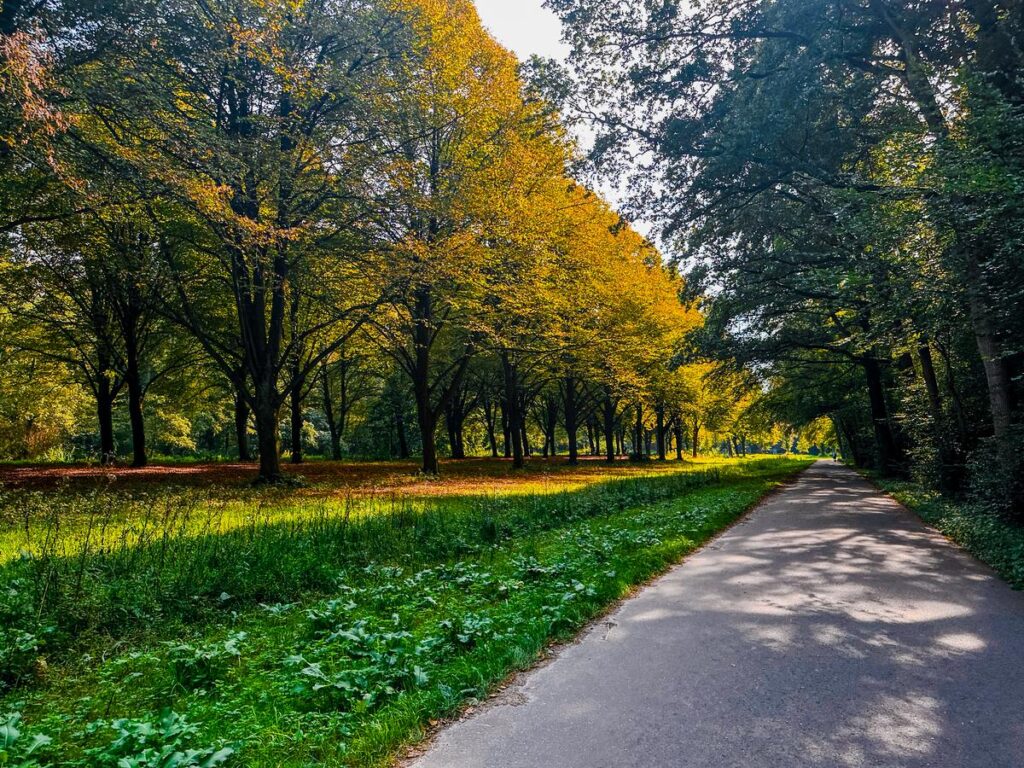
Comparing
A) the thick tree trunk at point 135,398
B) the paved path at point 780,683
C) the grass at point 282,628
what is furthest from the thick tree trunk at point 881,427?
the thick tree trunk at point 135,398

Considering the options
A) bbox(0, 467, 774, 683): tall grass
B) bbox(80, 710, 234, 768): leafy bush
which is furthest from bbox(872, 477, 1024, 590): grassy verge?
bbox(80, 710, 234, 768): leafy bush

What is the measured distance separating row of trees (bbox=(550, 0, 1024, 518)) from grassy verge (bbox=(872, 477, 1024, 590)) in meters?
0.45

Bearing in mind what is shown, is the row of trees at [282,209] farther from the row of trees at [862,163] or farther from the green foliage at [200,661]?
the green foliage at [200,661]

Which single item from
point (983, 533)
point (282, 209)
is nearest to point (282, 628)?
point (983, 533)

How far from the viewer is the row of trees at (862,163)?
7340 millimetres

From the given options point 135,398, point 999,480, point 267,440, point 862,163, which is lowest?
point 999,480

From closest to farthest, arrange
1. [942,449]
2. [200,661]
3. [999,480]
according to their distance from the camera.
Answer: [200,661] → [999,480] → [942,449]

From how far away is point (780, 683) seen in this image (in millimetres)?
3715

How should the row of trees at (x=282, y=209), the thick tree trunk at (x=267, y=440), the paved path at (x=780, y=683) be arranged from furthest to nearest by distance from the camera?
1. the thick tree trunk at (x=267, y=440)
2. the row of trees at (x=282, y=209)
3. the paved path at (x=780, y=683)

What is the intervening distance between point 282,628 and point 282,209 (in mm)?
11316

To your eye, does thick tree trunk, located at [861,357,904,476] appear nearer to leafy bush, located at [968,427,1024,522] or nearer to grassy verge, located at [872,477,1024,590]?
grassy verge, located at [872,477,1024,590]

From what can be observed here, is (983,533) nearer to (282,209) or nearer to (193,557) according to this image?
(193,557)

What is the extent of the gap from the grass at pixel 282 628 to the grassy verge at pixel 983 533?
3.87m

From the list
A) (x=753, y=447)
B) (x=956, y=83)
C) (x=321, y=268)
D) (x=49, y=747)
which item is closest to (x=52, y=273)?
(x=321, y=268)
